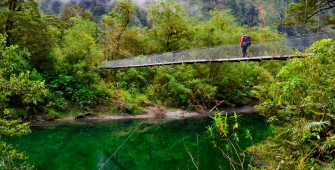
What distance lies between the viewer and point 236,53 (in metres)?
10.1

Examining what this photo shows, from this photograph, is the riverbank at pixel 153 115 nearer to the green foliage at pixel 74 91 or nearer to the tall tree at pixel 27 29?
the green foliage at pixel 74 91

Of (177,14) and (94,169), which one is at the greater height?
(177,14)

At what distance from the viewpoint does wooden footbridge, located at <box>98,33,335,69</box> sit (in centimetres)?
687

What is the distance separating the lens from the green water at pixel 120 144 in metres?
7.92

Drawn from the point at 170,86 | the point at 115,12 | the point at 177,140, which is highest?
the point at 115,12

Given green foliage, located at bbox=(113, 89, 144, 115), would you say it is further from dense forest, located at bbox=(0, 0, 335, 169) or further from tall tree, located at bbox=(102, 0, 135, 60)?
tall tree, located at bbox=(102, 0, 135, 60)

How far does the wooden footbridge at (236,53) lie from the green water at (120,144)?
7.83ft

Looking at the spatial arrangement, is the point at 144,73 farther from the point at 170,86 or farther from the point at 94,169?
the point at 94,169

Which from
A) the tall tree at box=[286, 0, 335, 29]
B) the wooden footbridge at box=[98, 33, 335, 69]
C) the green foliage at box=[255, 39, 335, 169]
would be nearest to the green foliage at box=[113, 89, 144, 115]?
the wooden footbridge at box=[98, 33, 335, 69]

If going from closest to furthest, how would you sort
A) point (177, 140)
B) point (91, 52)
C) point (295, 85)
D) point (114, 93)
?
point (295, 85) → point (177, 140) → point (91, 52) → point (114, 93)

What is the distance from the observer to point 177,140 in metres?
11.0

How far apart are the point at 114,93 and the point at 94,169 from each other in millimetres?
8576

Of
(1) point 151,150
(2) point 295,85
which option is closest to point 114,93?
(1) point 151,150

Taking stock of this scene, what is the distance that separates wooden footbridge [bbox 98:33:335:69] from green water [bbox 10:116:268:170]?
2.39m
